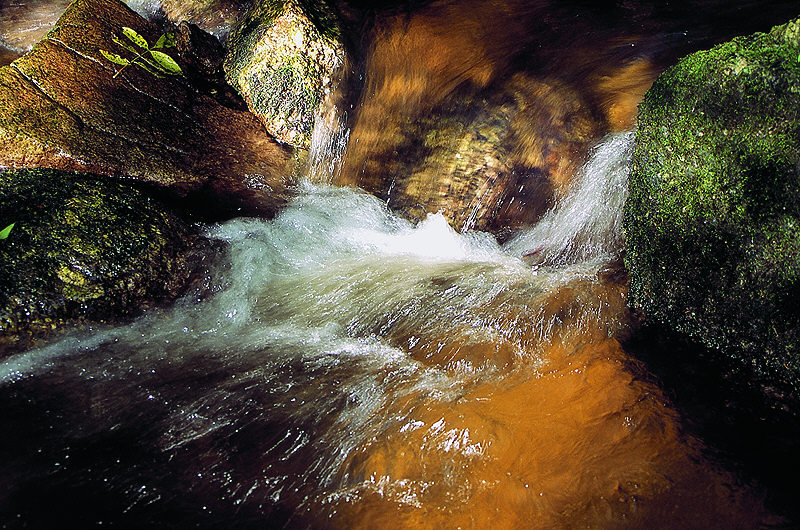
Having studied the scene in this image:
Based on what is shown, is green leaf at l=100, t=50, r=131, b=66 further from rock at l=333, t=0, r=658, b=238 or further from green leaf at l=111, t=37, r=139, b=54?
rock at l=333, t=0, r=658, b=238

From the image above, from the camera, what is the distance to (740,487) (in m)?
2.26

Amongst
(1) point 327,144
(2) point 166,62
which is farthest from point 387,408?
(2) point 166,62

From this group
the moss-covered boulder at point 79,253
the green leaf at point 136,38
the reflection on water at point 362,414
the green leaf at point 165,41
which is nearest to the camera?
the reflection on water at point 362,414

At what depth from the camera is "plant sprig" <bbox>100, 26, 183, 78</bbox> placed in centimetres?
400

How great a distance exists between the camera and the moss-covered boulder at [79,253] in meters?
2.64

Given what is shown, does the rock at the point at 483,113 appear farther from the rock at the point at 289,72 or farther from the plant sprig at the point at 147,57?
the plant sprig at the point at 147,57

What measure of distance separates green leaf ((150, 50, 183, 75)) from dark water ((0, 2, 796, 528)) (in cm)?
162

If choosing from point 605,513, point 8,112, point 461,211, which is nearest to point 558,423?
point 605,513

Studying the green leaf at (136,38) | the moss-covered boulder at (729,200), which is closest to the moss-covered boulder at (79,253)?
the green leaf at (136,38)

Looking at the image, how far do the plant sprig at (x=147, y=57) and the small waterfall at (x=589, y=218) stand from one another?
10.8ft

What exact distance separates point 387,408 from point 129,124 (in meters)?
2.94

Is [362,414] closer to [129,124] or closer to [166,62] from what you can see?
[129,124]

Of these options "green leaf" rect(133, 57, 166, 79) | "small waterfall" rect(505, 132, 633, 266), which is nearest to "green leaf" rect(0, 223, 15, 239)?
"green leaf" rect(133, 57, 166, 79)

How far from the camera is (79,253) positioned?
285cm
